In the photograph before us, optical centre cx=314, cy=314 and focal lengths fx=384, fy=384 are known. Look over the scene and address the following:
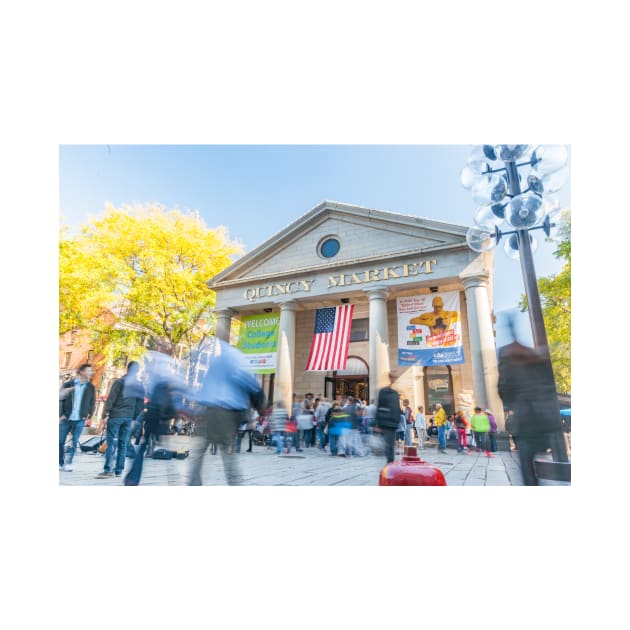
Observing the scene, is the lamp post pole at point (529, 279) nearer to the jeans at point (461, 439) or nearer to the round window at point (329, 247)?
the jeans at point (461, 439)

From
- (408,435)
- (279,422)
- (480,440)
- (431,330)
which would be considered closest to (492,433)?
(480,440)

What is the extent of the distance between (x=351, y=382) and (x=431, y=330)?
4.76 meters

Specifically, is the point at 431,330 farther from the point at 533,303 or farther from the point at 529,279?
the point at 533,303

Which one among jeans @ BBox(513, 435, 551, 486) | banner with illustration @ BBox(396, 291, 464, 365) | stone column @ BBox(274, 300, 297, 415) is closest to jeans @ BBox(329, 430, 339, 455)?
stone column @ BBox(274, 300, 297, 415)

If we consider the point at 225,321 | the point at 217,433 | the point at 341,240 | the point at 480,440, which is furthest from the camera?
the point at 225,321

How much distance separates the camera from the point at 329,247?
14516mm

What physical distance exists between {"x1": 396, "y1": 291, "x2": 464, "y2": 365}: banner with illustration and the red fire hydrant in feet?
26.7

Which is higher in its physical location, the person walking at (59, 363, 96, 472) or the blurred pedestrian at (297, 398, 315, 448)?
the person walking at (59, 363, 96, 472)

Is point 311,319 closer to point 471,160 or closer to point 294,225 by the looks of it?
point 294,225

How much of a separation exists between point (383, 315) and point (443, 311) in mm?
1832

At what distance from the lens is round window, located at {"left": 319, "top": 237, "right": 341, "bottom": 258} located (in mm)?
14312

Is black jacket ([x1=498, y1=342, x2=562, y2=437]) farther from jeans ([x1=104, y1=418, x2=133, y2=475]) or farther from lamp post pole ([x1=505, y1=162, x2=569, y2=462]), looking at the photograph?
jeans ([x1=104, y1=418, x2=133, y2=475])

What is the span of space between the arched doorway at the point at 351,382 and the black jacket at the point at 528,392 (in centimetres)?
1119

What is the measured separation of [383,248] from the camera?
13180 millimetres
